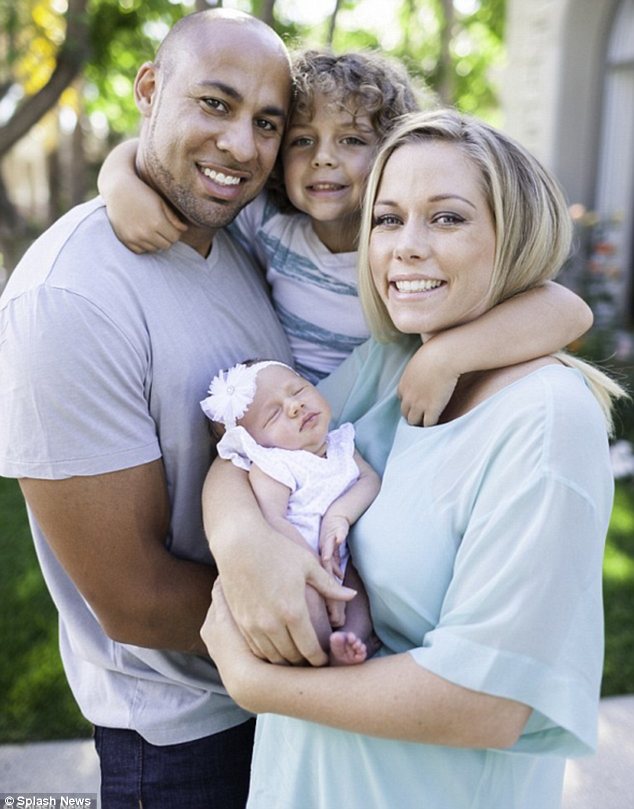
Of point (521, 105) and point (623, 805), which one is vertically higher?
point (521, 105)

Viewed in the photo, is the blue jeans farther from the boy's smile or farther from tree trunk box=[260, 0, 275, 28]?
tree trunk box=[260, 0, 275, 28]

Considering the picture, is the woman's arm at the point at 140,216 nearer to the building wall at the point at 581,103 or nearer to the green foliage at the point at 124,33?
the green foliage at the point at 124,33

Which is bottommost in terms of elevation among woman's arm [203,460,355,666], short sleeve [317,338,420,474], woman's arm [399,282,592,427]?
woman's arm [203,460,355,666]

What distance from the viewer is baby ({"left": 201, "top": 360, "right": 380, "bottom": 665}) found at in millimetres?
1575

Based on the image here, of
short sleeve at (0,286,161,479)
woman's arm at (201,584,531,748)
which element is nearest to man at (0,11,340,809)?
short sleeve at (0,286,161,479)

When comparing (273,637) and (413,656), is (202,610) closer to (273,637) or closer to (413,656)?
(273,637)

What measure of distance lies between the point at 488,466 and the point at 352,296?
3.73 feet

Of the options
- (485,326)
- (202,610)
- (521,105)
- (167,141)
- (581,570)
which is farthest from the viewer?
(521,105)

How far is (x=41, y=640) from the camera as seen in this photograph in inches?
154

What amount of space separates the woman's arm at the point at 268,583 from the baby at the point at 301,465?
42mm

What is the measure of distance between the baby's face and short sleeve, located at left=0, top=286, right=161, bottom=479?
32 centimetres

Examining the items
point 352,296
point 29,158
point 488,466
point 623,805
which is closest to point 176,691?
point 488,466

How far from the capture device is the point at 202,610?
180 centimetres

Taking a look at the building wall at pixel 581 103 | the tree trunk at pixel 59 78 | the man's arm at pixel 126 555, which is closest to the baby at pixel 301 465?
the man's arm at pixel 126 555
